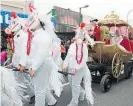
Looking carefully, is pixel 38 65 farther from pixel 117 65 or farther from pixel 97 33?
pixel 97 33

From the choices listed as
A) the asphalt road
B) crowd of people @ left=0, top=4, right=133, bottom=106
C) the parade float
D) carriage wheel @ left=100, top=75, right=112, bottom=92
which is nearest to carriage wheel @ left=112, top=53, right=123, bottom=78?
the parade float

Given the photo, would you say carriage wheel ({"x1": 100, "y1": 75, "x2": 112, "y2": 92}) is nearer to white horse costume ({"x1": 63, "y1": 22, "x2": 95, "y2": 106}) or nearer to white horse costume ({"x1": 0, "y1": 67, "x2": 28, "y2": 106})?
white horse costume ({"x1": 63, "y1": 22, "x2": 95, "y2": 106})

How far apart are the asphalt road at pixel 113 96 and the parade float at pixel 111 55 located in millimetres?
215

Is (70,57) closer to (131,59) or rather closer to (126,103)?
(126,103)

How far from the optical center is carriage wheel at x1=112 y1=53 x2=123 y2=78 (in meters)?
8.74

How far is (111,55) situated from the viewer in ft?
29.1

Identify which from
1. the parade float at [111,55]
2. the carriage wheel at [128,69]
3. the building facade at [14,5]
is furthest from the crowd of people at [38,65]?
the building facade at [14,5]

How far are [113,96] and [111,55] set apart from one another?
1573 mm

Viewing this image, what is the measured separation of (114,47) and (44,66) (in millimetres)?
3757

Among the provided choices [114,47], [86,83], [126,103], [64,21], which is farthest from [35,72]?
[64,21]

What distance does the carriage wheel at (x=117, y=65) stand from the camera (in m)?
8.74

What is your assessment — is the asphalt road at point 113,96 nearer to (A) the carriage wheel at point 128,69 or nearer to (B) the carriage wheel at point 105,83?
(B) the carriage wheel at point 105,83

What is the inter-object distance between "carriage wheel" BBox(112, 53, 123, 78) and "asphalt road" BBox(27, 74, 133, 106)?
0.40 m

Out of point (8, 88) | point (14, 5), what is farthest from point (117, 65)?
point (14, 5)
